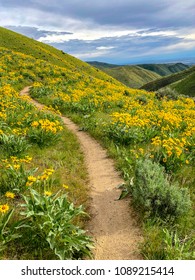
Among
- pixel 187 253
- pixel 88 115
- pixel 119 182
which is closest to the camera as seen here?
pixel 187 253

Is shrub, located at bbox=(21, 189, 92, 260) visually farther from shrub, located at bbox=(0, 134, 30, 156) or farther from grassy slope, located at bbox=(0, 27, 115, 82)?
grassy slope, located at bbox=(0, 27, 115, 82)

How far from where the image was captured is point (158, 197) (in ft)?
20.9

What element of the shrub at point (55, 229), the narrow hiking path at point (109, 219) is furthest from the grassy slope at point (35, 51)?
the shrub at point (55, 229)

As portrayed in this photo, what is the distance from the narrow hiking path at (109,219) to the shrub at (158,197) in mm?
433

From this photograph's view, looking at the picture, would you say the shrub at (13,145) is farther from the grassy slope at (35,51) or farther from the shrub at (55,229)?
the grassy slope at (35,51)

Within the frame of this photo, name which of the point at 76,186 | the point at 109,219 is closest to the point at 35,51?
the point at 76,186

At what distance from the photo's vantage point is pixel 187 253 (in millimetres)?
4895

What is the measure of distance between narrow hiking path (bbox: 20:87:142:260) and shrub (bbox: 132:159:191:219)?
433mm

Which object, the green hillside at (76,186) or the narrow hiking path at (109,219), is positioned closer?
the green hillside at (76,186)

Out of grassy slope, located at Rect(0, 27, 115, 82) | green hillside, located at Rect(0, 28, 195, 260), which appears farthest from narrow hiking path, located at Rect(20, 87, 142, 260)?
grassy slope, located at Rect(0, 27, 115, 82)

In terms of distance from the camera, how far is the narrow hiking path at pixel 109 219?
5422 millimetres
